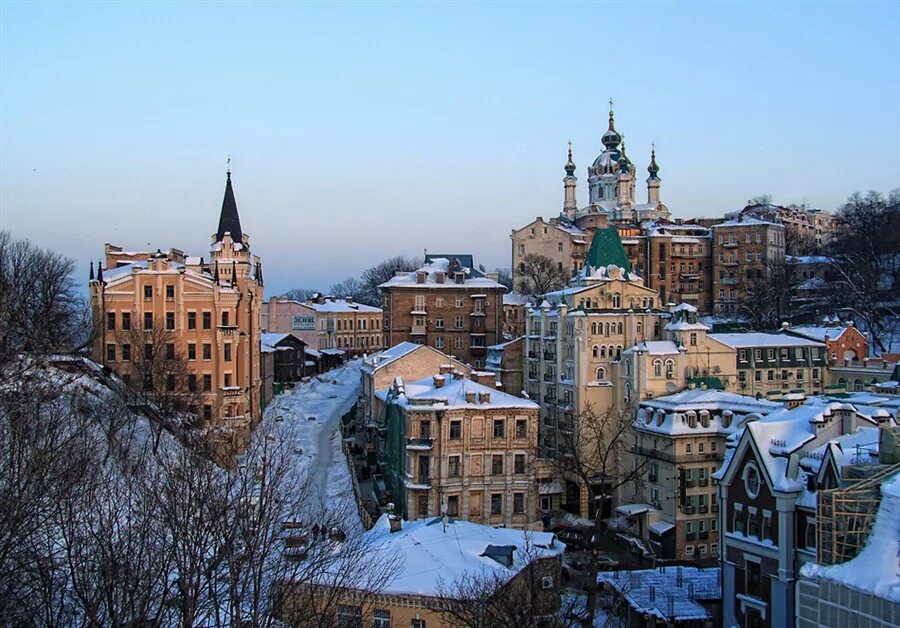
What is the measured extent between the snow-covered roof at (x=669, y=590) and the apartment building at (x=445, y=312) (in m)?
34.4

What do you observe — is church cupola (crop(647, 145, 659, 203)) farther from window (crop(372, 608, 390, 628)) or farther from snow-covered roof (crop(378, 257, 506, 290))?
window (crop(372, 608, 390, 628))

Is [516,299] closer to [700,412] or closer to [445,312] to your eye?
[445,312]

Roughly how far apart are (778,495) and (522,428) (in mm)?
18379

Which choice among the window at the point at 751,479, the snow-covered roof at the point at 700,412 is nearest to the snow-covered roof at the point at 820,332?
the snow-covered roof at the point at 700,412

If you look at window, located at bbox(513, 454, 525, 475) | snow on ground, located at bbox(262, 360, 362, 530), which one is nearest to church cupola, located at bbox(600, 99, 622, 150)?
snow on ground, located at bbox(262, 360, 362, 530)

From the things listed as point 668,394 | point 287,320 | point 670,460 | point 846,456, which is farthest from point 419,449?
point 287,320

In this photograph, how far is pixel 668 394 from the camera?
49.1m

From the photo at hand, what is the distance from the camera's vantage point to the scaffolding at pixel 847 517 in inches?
773

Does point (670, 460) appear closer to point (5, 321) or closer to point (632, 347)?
point (632, 347)

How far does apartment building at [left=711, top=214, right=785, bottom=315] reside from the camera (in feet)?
328

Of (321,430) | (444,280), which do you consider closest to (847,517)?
(321,430)

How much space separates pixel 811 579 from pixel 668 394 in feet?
99.2

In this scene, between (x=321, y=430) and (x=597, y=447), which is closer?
(x=597, y=447)

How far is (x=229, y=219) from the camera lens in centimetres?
6166
